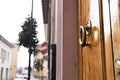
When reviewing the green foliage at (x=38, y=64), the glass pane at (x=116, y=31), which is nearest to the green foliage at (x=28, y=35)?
the green foliage at (x=38, y=64)

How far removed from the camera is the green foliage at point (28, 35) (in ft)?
19.6

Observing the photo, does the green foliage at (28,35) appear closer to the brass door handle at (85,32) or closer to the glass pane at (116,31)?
the brass door handle at (85,32)

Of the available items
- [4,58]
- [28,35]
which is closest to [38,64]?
[28,35]

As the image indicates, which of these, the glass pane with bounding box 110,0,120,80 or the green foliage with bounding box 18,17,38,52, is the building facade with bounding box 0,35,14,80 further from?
the glass pane with bounding box 110,0,120,80

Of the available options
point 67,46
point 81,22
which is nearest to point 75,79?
point 67,46

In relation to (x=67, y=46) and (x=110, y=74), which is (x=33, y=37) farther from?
(x=110, y=74)

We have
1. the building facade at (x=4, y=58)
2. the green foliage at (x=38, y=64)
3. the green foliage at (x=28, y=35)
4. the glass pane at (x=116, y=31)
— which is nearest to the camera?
the glass pane at (x=116, y=31)

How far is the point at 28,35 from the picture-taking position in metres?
6.04

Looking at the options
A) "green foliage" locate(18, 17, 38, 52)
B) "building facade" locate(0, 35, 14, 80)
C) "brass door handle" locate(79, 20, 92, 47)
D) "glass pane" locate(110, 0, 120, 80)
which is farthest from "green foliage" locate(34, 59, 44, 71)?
"building facade" locate(0, 35, 14, 80)

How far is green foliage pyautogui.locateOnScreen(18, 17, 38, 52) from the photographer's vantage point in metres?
5.98

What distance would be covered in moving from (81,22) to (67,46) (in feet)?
0.50

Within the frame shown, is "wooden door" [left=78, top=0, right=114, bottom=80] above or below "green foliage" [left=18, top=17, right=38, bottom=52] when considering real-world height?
below

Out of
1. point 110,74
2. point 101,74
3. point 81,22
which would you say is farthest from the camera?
point 81,22

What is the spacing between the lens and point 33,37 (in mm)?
6391
